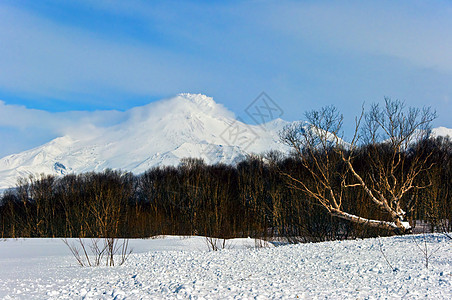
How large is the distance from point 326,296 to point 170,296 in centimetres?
295

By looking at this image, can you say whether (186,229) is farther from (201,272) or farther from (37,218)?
(201,272)

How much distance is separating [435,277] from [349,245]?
5546 millimetres

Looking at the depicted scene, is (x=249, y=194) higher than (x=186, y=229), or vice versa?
(x=249, y=194)

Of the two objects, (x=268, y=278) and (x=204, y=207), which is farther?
(x=204, y=207)

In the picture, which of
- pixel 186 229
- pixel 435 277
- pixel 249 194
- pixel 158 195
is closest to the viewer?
pixel 435 277

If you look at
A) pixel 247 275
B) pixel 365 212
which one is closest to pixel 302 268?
pixel 247 275

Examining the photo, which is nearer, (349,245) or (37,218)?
(349,245)

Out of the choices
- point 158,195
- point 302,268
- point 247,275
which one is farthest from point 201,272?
point 158,195

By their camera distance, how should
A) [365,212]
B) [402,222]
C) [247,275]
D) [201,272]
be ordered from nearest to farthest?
[247,275] < [201,272] < [402,222] < [365,212]

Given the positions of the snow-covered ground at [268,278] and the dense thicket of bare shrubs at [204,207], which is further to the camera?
the dense thicket of bare shrubs at [204,207]

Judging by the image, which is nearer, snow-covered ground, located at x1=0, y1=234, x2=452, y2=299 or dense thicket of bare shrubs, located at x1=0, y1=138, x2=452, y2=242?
snow-covered ground, located at x1=0, y1=234, x2=452, y2=299

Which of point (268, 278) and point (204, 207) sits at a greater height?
point (204, 207)

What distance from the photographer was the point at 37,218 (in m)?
43.0

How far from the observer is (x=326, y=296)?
6.70 m
